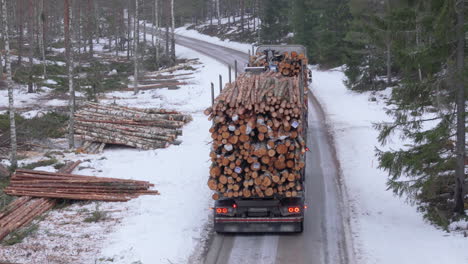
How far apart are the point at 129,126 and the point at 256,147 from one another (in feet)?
37.0

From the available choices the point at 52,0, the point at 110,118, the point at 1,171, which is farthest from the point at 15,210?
the point at 52,0

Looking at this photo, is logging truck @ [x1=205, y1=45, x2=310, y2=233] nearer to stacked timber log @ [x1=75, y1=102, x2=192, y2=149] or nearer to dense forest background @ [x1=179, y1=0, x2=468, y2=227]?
dense forest background @ [x1=179, y1=0, x2=468, y2=227]

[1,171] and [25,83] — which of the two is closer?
[1,171]

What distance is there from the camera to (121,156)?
1930cm

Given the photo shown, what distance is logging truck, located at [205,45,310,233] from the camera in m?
11.8

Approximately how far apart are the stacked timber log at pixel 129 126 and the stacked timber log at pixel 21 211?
6210 millimetres

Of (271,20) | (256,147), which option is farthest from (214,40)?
(256,147)

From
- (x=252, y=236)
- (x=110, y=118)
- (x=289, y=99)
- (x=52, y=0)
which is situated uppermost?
(x=52, y=0)

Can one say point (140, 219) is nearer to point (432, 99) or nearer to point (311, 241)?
point (311, 241)

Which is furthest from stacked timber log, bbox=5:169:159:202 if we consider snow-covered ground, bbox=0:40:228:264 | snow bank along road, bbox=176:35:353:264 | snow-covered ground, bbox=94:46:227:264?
snow bank along road, bbox=176:35:353:264

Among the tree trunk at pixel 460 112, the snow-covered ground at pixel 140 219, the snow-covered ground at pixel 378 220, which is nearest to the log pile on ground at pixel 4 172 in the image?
the snow-covered ground at pixel 140 219

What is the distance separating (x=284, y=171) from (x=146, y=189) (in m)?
5.15

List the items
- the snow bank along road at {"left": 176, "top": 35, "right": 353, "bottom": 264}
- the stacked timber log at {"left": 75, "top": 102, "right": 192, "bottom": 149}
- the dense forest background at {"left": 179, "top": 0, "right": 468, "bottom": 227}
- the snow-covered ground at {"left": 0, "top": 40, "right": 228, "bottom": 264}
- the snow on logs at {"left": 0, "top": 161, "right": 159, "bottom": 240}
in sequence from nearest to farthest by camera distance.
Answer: the snow bank along road at {"left": 176, "top": 35, "right": 353, "bottom": 264} → the snow-covered ground at {"left": 0, "top": 40, "right": 228, "bottom": 264} → the dense forest background at {"left": 179, "top": 0, "right": 468, "bottom": 227} → the snow on logs at {"left": 0, "top": 161, "right": 159, "bottom": 240} → the stacked timber log at {"left": 75, "top": 102, "right": 192, "bottom": 149}

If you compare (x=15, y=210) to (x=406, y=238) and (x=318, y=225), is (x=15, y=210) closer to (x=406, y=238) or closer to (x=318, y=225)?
(x=318, y=225)
